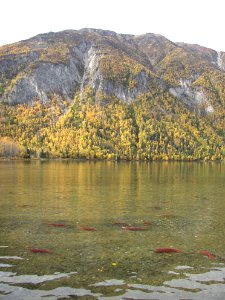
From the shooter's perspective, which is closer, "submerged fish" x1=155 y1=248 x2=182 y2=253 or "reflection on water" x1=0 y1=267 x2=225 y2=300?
"reflection on water" x1=0 y1=267 x2=225 y2=300

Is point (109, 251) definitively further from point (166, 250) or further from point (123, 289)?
point (123, 289)

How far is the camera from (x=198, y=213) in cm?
4700

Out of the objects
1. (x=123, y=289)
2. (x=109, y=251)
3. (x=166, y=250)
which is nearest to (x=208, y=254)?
(x=166, y=250)

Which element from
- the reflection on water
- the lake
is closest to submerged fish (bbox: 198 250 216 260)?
the lake

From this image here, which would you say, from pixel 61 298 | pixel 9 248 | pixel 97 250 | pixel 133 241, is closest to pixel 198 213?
pixel 133 241

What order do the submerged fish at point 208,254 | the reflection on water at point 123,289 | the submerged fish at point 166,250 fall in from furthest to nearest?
the submerged fish at point 166,250, the submerged fish at point 208,254, the reflection on water at point 123,289

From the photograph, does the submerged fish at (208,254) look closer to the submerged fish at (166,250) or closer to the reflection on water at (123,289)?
the submerged fish at (166,250)

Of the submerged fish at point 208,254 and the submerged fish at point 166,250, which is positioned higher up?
the submerged fish at point 166,250

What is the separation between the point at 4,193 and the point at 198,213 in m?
33.8

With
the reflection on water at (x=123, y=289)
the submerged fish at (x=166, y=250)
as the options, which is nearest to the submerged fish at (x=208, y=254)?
the submerged fish at (x=166, y=250)

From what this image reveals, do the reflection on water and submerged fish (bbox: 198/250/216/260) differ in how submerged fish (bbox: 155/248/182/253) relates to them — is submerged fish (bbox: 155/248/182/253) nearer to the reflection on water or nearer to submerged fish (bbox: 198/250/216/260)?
submerged fish (bbox: 198/250/216/260)

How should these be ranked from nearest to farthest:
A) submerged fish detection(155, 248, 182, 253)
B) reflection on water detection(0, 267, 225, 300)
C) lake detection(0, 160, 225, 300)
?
reflection on water detection(0, 267, 225, 300)
lake detection(0, 160, 225, 300)
submerged fish detection(155, 248, 182, 253)

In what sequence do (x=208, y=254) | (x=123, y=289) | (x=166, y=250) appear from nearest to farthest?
(x=123, y=289) → (x=208, y=254) → (x=166, y=250)

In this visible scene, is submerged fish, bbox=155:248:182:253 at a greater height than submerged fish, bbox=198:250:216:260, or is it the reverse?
submerged fish, bbox=155:248:182:253
